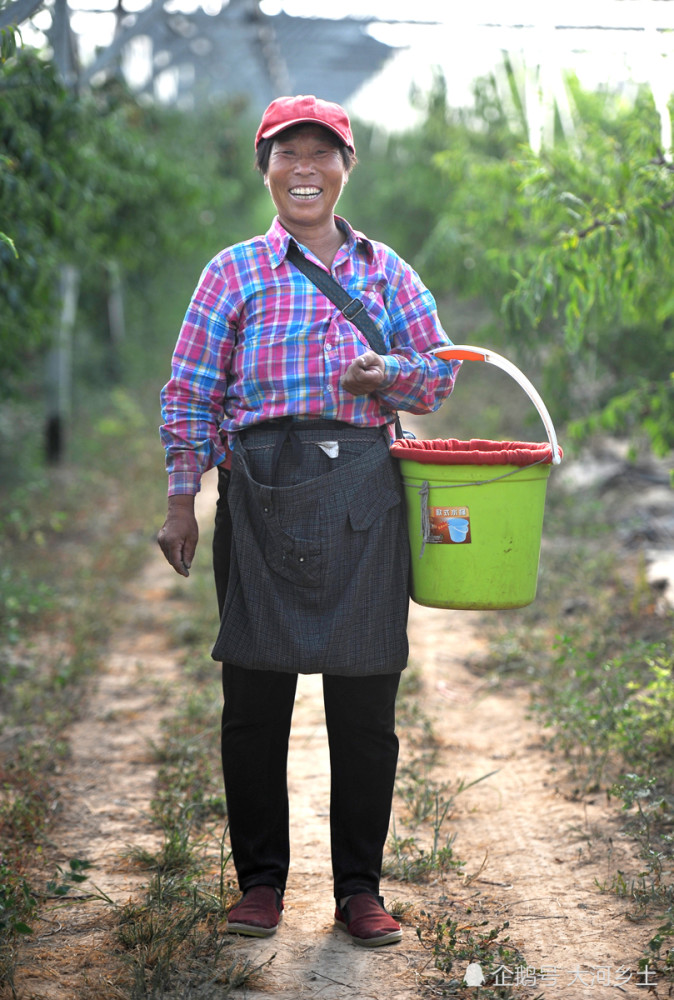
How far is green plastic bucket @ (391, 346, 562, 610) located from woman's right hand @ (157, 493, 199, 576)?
1.91 ft

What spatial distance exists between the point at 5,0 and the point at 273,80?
18650mm

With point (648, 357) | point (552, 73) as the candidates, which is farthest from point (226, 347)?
point (552, 73)

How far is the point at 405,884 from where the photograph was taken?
321 centimetres

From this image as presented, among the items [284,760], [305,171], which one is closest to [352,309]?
[305,171]

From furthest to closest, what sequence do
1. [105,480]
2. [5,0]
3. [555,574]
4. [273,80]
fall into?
1. [273,80]
2. [105,480]
3. [555,574]
4. [5,0]

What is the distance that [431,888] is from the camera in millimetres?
3188

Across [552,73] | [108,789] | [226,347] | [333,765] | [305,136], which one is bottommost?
[108,789]

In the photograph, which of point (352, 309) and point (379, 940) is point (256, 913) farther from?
point (352, 309)

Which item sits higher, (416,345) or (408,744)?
(416,345)

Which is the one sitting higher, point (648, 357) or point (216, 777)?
point (648, 357)

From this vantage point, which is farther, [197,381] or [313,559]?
[197,381]

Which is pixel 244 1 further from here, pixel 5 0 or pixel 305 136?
pixel 305 136

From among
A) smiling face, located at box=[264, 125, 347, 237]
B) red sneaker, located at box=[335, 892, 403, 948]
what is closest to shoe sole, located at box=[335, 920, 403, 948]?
red sneaker, located at box=[335, 892, 403, 948]

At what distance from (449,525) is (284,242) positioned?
860 millimetres
